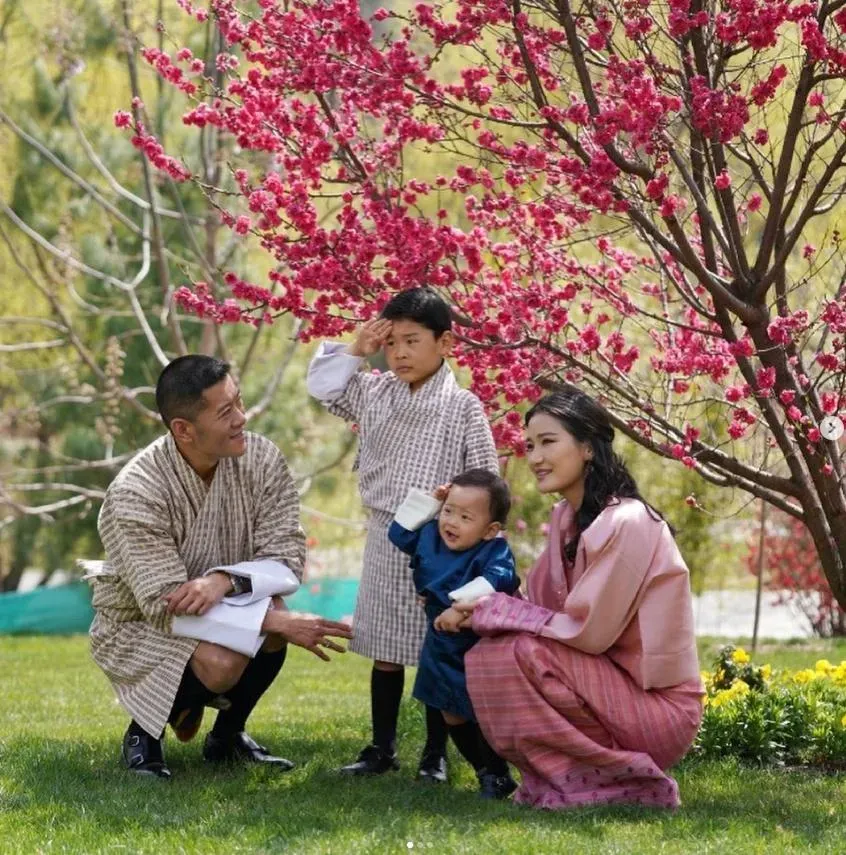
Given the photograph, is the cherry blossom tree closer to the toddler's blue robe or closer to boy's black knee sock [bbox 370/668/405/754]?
the toddler's blue robe

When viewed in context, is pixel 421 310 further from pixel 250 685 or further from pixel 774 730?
pixel 774 730

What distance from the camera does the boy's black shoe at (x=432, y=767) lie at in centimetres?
468

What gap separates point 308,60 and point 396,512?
1.64m

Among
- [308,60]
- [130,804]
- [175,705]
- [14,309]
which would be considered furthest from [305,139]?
[14,309]

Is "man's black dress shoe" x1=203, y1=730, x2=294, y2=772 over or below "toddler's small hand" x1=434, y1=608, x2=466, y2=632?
below

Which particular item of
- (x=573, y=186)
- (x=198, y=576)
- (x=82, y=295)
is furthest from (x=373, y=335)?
(x=82, y=295)

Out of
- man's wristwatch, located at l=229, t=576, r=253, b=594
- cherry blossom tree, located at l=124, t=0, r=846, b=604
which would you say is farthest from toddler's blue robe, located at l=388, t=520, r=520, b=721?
cherry blossom tree, located at l=124, t=0, r=846, b=604

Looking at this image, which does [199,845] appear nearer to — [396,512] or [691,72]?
[396,512]

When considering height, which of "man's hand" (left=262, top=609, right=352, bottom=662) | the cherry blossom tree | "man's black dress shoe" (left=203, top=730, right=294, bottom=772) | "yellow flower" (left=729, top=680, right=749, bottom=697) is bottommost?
"man's black dress shoe" (left=203, top=730, right=294, bottom=772)

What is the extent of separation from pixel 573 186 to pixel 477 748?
1.90 m

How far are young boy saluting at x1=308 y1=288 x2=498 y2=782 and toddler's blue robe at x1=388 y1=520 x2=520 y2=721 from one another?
273 mm

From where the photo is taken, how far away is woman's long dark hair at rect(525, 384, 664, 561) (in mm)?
4383

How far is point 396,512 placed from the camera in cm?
Result: 473

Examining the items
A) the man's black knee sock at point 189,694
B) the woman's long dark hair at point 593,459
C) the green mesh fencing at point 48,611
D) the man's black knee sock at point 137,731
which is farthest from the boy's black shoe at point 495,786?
the green mesh fencing at point 48,611
